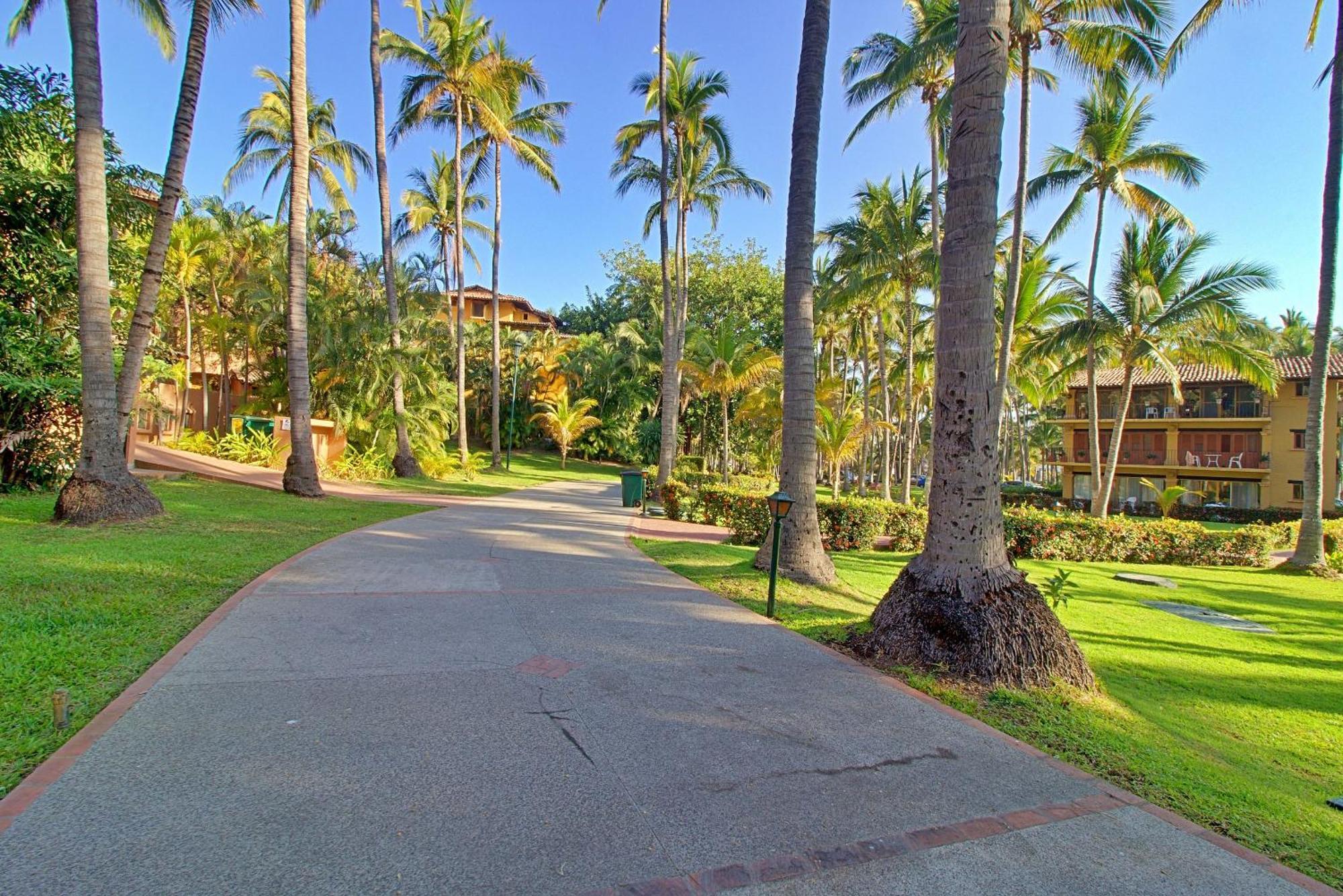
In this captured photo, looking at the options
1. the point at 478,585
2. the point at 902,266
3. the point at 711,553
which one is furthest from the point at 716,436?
the point at 478,585

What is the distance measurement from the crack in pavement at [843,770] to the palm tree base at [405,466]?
70.0ft

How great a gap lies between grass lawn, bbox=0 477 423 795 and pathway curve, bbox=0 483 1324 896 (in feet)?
1.23

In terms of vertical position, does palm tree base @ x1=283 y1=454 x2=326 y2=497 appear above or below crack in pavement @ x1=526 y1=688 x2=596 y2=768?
above

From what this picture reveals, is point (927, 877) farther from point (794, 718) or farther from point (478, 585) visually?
point (478, 585)

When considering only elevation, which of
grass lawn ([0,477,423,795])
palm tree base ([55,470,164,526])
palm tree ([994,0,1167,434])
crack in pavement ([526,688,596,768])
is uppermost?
palm tree ([994,0,1167,434])

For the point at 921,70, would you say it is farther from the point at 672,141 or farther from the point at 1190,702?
the point at 1190,702

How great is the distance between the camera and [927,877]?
2.76 metres

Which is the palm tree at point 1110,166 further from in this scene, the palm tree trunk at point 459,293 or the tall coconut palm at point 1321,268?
the palm tree trunk at point 459,293

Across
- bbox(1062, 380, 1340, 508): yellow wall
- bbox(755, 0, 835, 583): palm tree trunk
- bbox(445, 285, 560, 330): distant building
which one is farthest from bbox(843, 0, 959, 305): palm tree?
bbox(445, 285, 560, 330): distant building

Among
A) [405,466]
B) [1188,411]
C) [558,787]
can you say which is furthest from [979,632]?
[1188,411]

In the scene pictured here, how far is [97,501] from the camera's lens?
972 centimetres

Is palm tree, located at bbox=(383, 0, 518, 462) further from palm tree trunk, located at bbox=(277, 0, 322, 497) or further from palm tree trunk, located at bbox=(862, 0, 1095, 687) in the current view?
palm tree trunk, located at bbox=(862, 0, 1095, 687)

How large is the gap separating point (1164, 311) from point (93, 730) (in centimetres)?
2384

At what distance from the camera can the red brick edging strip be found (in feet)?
9.72
